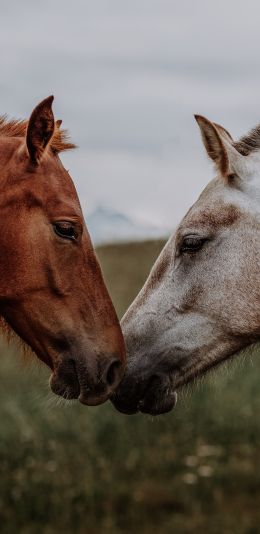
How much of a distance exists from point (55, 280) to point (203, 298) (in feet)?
3.26

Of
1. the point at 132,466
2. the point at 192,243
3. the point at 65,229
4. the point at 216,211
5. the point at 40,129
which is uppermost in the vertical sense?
the point at 40,129

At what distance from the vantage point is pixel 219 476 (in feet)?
31.5

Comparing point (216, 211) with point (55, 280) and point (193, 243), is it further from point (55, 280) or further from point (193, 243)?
point (55, 280)

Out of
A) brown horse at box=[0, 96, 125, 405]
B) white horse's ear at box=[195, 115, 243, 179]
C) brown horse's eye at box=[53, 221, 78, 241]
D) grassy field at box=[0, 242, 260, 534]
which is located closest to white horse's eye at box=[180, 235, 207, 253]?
white horse's ear at box=[195, 115, 243, 179]

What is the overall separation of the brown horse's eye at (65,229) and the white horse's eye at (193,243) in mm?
864

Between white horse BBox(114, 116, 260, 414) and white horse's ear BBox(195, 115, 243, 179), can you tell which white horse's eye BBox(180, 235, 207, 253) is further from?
white horse's ear BBox(195, 115, 243, 179)

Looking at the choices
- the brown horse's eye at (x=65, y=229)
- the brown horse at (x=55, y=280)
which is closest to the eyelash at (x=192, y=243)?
the brown horse at (x=55, y=280)

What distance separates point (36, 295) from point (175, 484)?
591 centimetres

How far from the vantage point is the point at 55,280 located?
4.24 meters

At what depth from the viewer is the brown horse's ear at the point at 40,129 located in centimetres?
406

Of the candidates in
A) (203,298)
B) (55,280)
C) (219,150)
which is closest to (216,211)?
(219,150)

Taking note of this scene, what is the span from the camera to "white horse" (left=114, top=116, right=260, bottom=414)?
4777 mm

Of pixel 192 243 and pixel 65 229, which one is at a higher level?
pixel 65 229

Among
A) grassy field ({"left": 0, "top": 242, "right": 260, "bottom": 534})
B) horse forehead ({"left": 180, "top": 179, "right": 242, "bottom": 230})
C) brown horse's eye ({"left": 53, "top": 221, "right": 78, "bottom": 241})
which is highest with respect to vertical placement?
brown horse's eye ({"left": 53, "top": 221, "right": 78, "bottom": 241})
